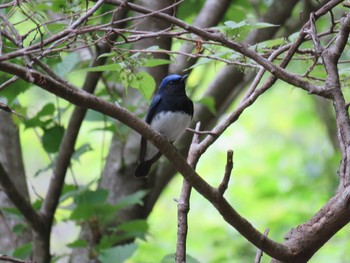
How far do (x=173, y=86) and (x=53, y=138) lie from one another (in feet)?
2.29

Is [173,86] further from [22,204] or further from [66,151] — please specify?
[22,204]

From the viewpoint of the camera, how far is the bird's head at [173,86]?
3.48m

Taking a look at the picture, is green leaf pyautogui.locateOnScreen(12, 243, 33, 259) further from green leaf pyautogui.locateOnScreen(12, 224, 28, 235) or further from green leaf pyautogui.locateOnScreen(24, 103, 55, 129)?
green leaf pyautogui.locateOnScreen(24, 103, 55, 129)

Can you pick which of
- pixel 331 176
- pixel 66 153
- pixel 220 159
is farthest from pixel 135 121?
pixel 220 159

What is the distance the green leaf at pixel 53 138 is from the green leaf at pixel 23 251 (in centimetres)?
53

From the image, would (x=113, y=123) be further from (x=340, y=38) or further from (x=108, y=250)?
(x=340, y=38)

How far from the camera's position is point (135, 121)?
1.60 m

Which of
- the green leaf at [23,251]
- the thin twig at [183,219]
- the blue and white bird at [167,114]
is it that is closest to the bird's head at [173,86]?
the blue and white bird at [167,114]

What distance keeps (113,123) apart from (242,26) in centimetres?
154

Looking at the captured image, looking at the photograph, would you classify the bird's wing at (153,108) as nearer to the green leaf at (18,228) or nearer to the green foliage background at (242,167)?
the green foliage background at (242,167)

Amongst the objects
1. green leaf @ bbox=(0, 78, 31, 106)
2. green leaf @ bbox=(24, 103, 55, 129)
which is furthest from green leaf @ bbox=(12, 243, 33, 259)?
green leaf @ bbox=(0, 78, 31, 106)

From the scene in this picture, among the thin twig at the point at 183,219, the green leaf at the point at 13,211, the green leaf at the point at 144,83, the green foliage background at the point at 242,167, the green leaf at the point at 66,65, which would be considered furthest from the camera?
the green foliage background at the point at 242,167

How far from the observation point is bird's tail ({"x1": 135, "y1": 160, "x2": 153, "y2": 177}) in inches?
130

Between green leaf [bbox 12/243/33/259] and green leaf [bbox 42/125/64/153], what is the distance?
530 millimetres
